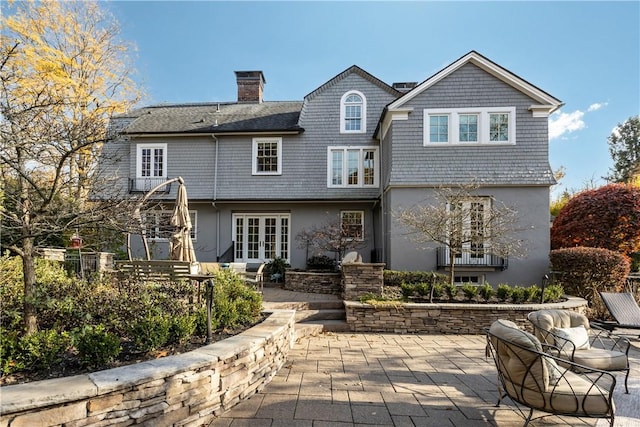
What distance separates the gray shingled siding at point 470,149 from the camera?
36.8 ft

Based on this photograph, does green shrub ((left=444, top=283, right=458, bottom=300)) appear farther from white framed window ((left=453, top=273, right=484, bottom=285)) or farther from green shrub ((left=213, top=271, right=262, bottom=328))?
green shrub ((left=213, top=271, right=262, bottom=328))

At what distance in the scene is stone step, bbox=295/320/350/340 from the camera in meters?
6.46

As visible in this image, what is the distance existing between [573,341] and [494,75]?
970cm

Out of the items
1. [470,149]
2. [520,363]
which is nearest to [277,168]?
[470,149]

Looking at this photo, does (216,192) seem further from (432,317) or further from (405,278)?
(432,317)

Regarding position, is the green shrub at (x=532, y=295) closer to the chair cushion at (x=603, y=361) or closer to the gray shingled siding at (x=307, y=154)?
the chair cushion at (x=603, y=361)

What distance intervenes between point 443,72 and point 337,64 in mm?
5460

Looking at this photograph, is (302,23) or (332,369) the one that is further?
(302,23)

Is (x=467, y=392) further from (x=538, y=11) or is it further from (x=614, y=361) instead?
(x=538, y=11)

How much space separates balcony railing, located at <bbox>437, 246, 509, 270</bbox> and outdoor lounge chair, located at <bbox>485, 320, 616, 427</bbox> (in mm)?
7944

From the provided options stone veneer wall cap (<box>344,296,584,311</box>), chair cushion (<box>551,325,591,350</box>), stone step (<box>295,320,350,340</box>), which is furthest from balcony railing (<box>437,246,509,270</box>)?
chair cushion (<box>551,325,591,350</box>)

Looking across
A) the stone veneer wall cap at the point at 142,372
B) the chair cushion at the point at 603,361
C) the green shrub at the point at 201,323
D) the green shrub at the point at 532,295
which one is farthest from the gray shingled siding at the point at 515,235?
the stone veneer wall cap at the point at 142,372

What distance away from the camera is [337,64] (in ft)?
50.7

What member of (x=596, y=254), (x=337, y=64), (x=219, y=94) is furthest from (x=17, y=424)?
(x=219, y=94)
